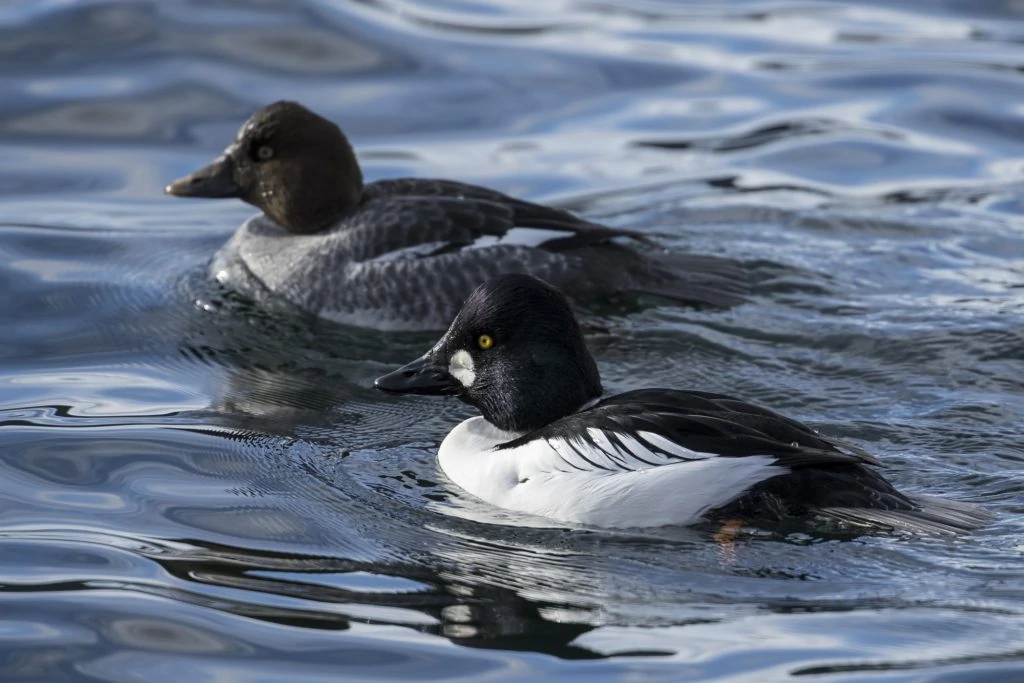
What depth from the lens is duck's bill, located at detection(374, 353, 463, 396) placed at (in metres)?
7.36

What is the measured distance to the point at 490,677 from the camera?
5441 mm

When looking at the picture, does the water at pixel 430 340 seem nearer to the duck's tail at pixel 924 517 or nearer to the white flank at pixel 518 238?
the duck's tail at pixel 924 517

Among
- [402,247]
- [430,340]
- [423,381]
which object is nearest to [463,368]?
[423,381]

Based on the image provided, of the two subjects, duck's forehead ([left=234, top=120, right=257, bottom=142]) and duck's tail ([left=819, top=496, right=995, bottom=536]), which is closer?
duck's tail ([left=819, top=496, right=995, bottom=536])

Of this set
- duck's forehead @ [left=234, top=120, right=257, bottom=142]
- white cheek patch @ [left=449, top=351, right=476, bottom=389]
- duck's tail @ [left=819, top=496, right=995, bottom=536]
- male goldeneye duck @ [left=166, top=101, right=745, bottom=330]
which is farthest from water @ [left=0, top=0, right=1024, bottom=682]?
duck's forehead @ [left=234, top=120, right=257, bottom=142]

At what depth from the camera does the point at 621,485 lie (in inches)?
254

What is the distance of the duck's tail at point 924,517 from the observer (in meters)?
6.22

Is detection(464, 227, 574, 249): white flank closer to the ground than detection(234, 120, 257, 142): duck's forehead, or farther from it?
closer to the ground

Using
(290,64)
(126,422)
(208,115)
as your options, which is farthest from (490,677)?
(290,64)

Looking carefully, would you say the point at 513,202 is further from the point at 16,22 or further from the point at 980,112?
the point at 16,22

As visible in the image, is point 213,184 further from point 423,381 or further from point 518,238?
point 423,381

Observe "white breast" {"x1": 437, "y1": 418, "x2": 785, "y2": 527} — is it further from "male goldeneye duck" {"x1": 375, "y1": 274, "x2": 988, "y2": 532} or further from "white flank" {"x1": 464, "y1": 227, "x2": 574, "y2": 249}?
"white flank" {"x1": 464, "y1": 227, "x2": 574, "y2": 249}

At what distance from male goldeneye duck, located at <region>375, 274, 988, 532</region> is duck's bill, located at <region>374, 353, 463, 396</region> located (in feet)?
0.84

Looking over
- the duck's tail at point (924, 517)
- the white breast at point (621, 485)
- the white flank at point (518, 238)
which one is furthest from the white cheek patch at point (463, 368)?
the white flank at point (518, 238)
